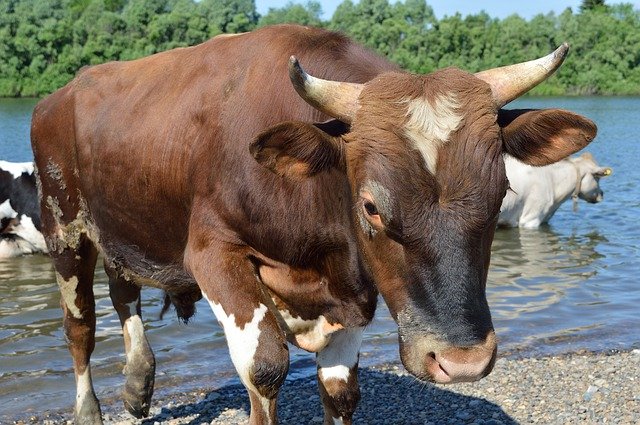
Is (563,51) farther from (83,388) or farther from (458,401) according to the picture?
(83,388)

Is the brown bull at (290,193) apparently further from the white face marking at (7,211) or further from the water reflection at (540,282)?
the white face marking at (7,211)

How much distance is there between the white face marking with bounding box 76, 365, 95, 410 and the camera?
634 centimetres

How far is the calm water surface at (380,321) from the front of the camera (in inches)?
317

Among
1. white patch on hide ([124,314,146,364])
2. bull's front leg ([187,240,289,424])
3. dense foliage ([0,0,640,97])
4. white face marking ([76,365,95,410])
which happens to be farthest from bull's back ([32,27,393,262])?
dense foliage ([0,0,640,97])

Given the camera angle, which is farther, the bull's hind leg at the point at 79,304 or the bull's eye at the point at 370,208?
the bull's hind leg at the point at 79,304

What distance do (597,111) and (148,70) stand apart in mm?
54686

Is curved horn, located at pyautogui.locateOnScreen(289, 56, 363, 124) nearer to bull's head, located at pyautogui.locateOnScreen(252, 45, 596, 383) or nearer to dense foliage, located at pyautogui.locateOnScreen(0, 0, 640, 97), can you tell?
bull's head, located at pyautogui.locateOnScreen(252, 45, 596, 383)

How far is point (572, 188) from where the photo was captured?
17562mm

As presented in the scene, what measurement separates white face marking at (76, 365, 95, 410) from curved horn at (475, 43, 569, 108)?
392cm

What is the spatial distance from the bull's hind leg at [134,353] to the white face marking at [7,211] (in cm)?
742

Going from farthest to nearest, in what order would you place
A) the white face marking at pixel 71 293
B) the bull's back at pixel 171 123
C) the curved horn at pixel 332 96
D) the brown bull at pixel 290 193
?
the white face marking at pixel 71 293, the bull's back at pixel 171 123, the curved horn at pixel 332 96, the brown bull at pixel 290 193

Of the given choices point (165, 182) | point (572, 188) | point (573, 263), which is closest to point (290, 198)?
point (165, 182)

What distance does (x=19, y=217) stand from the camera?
13.6 meters

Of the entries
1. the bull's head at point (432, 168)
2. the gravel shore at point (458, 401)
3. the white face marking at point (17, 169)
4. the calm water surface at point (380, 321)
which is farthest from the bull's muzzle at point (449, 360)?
the white face marking at point (17, 169)
